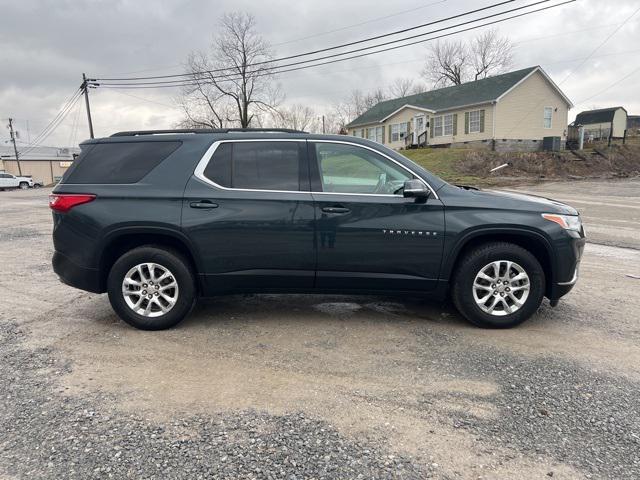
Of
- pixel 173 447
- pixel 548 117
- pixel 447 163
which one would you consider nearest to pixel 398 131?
pixel 548 117

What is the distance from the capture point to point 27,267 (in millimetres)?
7234

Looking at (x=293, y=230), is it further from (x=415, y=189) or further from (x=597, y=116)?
(x=597, y=116)

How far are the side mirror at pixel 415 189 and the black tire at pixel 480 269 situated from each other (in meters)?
0.74

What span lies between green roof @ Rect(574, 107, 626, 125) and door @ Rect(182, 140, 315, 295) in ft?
141

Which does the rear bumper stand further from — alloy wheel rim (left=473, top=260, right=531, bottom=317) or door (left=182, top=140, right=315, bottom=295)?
alloy wheel rim (left=473, top=260, right=531, bottom=317)

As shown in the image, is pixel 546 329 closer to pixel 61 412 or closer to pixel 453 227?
pixel 453 227

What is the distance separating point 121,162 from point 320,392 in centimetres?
→ 289

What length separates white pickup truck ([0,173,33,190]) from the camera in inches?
1583

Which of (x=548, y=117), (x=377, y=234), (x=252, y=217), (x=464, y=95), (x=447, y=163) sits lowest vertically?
(x=377, y=234)

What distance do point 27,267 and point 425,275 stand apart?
6.35m

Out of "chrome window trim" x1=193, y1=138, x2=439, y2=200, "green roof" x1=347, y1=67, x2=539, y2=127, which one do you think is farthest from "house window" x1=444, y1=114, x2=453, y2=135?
"chrome window trim" x1=193, y1=138, x2=439, y2=200

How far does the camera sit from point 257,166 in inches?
171

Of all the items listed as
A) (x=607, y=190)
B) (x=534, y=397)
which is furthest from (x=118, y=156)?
(x=607, y=190)

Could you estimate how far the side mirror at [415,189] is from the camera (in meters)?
4.04
